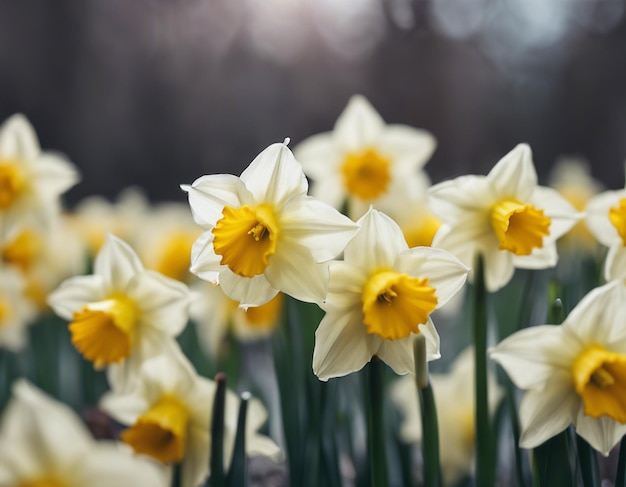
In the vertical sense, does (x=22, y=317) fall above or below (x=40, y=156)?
below

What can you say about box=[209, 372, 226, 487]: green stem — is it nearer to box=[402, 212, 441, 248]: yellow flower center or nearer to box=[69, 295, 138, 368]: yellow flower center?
box=[69, 295, 138, 368]: yellow flower center

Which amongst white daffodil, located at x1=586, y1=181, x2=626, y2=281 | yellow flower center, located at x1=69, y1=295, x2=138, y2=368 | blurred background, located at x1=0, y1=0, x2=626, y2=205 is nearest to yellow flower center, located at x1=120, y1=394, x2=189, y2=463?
yellow flower center, located at x1=69, y1=295, x2=138, y2=368

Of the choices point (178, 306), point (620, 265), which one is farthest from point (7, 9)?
point (620, 265)

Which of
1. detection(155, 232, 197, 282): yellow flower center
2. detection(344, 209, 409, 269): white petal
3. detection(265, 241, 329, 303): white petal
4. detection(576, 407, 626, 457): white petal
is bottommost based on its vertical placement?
detection(576, 407, 626, 457): white petal

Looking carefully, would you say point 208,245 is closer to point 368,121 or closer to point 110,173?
point 368,121

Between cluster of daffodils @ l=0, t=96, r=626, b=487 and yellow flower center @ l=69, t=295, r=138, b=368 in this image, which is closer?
cluster of daffodils @ l=0, t=96, r=626, b=487

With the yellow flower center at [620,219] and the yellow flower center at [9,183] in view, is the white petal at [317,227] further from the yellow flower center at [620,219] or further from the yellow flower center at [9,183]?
the yellow flower center at [9,183]
